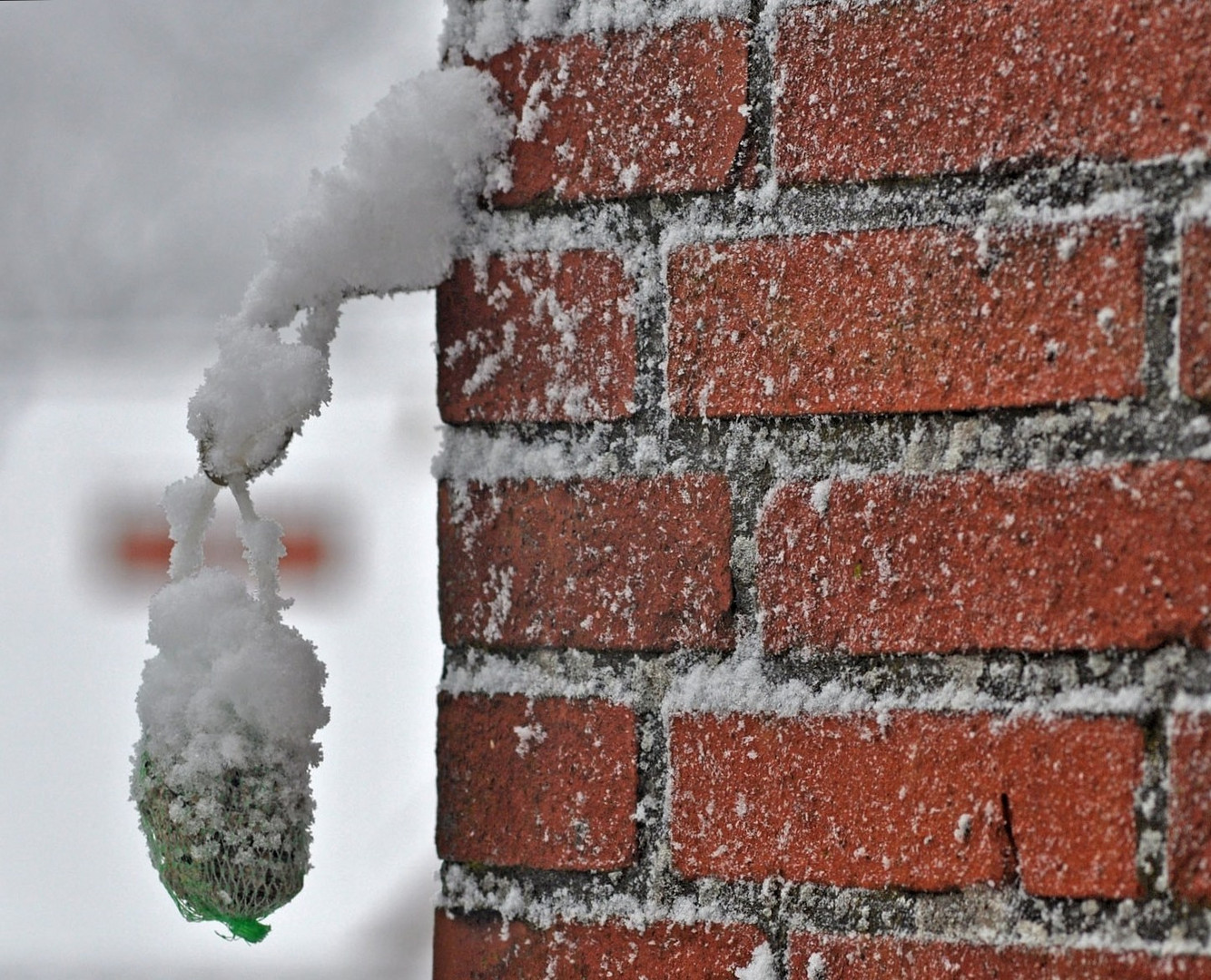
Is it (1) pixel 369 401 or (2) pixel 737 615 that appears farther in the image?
(1) pixel 369 401

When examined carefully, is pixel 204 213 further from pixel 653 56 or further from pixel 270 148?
pixel 653 56

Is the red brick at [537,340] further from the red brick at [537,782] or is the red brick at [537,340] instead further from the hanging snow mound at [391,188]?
the red brick at [537,782]

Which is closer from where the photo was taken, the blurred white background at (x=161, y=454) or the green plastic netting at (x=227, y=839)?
the green plastic netting at (x=227, y=839)

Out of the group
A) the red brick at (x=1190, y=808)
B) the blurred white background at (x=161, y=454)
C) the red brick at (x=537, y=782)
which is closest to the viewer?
the red brick at (x=1190, y=808)

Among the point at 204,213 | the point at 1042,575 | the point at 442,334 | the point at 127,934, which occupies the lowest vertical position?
the point at 127,934

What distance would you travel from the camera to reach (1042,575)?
462 mm

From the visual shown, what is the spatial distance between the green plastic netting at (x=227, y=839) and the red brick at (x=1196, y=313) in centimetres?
43

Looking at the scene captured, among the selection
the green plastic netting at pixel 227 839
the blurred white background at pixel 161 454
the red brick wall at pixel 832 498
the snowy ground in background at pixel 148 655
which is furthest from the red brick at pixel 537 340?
the snowy ground in background at pixel 148 655

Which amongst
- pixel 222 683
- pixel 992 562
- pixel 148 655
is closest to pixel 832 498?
pixel 992 562

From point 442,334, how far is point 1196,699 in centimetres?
39

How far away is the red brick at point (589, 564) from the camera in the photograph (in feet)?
1.71

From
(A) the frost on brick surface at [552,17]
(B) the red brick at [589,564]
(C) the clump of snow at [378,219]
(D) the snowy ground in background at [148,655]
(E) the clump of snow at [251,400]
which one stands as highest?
(A) the frost on brick surface at [552,17]

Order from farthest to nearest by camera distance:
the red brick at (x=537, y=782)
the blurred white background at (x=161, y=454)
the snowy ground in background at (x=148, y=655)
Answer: the snowy ground in background at (x=148, y=655)
the blurred white background at (x=161, y=454)
the red brick at (x=537, y=782)

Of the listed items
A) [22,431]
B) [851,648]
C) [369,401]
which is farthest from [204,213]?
[851,648]
